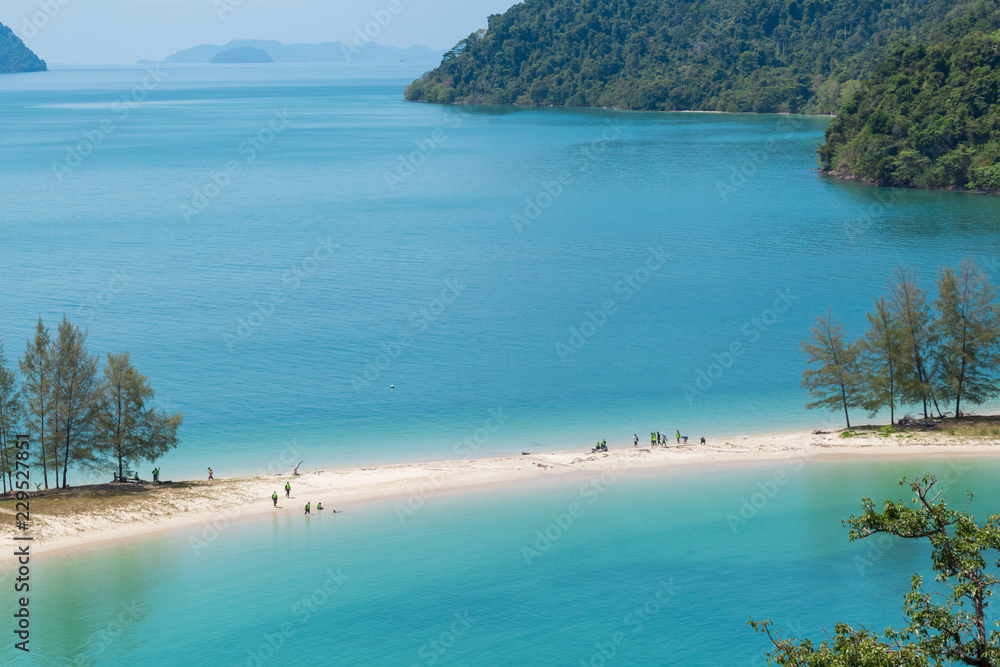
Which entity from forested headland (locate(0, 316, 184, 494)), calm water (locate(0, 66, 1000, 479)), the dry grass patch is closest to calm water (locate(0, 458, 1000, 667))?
the dry grass patch

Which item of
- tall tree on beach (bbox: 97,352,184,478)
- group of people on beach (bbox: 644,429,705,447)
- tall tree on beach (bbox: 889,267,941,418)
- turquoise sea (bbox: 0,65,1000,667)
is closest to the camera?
turquoise sea (bbox: 0,65,1000,667)

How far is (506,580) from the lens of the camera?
43938 mm

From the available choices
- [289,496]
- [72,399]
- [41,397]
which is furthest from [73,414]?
[289,496]

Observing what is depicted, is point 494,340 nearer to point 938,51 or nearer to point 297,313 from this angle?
point 297,313

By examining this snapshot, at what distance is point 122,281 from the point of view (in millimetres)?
98500

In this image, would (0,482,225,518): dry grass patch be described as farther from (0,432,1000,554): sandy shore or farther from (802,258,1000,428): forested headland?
(802,258,1000,428): forested headland

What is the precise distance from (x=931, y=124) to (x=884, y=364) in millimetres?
99539

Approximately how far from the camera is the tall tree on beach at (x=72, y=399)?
4997 centimetres

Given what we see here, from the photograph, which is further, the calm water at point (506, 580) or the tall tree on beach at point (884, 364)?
the tall tree on beach at point (884, 364)

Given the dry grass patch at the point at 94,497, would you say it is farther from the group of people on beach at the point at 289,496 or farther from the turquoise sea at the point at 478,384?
the group of people on beach at the point at 289,496

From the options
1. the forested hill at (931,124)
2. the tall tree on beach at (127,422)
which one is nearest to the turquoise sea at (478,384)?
the tall tree on beach at (127,422)

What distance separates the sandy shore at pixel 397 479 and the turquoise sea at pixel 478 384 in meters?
1.33

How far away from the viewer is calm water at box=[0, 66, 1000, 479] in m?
65.1

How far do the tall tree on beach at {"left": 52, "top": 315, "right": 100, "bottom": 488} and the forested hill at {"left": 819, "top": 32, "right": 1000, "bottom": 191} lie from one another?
12564 cm
